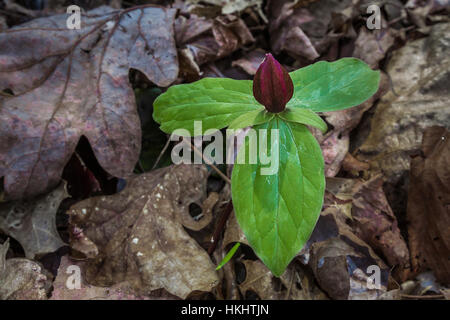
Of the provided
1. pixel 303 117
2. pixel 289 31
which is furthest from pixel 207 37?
pixel 303 117

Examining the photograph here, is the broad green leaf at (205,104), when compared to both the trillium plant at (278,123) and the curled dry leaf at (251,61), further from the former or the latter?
the curled dry leaf at (251,61)

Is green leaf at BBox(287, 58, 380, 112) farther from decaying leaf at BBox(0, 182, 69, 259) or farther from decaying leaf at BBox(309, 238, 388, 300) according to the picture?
decaying leaf at BBox(0, 182, 69, 259)

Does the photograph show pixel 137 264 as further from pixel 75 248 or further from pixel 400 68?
pixel 400 68

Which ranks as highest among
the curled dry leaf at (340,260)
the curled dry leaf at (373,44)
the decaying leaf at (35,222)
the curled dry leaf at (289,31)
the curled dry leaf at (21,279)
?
the curled dry leaf at (289,31)

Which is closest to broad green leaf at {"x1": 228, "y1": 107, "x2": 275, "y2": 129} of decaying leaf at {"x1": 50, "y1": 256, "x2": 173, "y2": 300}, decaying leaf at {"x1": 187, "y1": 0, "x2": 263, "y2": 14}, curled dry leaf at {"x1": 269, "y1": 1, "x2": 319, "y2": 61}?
decaying leaf at {"x1": 50, "y1": 256, "x2": 173, "y2": 300}

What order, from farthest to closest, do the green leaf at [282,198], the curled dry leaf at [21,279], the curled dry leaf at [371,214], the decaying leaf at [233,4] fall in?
the decaying leaf at [233,4] → the curled dry leaf at [371,214] → the curled dry leaf at [21,279] → the green leaf at [282,198]

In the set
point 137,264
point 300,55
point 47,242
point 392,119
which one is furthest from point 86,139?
point 392,119

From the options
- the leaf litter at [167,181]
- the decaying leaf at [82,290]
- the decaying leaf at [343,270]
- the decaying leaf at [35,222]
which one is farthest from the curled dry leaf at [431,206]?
the decaying leaf at [35,222]
